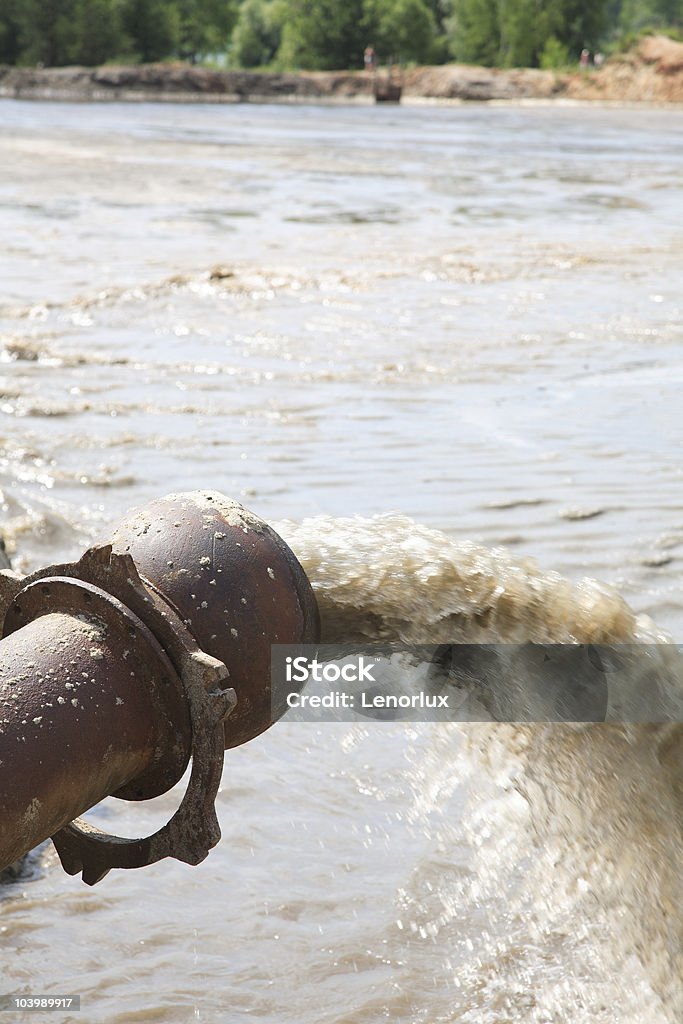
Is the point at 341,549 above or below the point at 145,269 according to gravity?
above

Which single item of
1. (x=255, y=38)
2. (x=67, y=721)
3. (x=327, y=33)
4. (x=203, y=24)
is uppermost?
(x=67, y=721)

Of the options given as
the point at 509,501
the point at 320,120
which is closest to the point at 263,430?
the point at 509,501

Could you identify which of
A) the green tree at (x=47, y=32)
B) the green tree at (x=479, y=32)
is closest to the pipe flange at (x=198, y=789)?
the green tree at (x=47, y=32)

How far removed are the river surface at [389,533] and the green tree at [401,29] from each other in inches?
2849

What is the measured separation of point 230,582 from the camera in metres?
2.03

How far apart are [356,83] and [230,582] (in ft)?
238

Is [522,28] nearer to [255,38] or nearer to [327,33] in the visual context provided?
[327,33]

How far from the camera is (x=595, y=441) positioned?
18.1 feet

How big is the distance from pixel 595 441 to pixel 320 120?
37.3m

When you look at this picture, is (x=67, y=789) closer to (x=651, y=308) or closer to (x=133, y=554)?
(x=133, y=554)

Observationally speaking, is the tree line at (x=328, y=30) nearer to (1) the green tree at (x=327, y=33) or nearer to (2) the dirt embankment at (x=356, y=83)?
(1) the green tree at (x=327, y=33)

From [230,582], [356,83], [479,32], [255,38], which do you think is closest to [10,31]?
[356,83]

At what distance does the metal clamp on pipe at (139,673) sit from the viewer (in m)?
1.79

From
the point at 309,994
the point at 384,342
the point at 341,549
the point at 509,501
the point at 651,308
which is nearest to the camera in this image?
the point at 309,994
